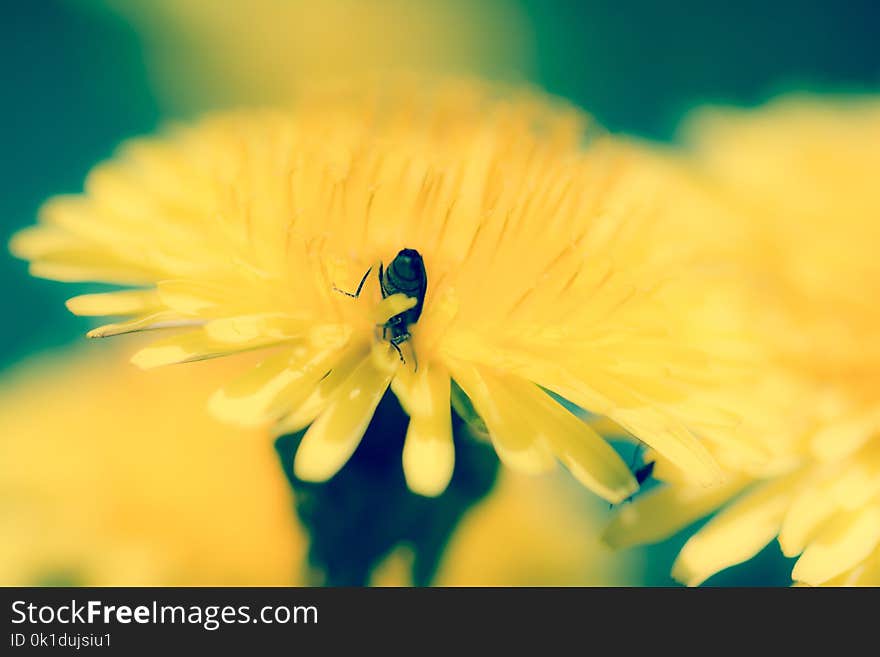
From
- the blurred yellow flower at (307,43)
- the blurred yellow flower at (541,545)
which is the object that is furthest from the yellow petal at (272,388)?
the blurred yellow flower at (307,43)

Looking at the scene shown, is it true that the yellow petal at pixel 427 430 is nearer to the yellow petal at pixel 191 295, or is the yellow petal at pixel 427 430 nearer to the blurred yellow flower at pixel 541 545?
the yellow petal at pixel 191 295

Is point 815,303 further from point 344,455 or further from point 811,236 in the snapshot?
point 344,455

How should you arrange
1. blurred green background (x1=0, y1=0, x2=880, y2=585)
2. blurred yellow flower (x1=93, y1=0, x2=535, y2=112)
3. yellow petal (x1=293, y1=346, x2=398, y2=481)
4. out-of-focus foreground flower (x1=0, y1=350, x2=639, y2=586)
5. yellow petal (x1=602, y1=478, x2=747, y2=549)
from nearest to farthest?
yellow petal (x1=293, y1=346, x2=398, y2=481)
yellow petal (x1=602, y1=478, x2=747, y2=549)
out-of-focus foreground flower (x1=0, y1=350, x2=639, y2=586)
blurred green background (x1=0, y1=0, x2=880, y2=585)
blurred yellow flower (x1=93, y1=0, x2=535, y2=112)

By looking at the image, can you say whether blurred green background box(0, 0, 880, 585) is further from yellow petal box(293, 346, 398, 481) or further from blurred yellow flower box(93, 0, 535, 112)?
Result: yellow petal box(293, 346, 398, 481)

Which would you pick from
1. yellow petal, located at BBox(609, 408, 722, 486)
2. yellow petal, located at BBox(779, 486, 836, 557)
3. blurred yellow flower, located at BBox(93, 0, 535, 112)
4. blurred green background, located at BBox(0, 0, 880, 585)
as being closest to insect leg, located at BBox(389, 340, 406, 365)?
yellow petal, located at BBox(609, 408, 722, 486)
